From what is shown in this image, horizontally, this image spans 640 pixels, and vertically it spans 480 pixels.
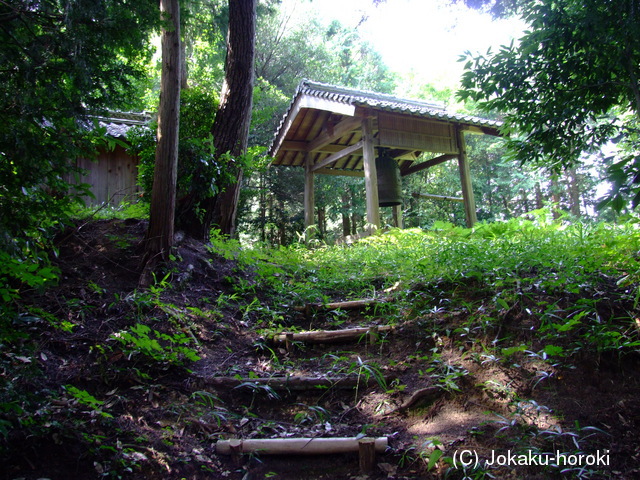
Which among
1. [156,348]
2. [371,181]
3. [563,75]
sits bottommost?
[156,348]

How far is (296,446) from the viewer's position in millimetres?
2260

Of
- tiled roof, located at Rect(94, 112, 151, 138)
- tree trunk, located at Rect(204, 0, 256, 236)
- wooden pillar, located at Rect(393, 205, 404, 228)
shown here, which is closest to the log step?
tree trunk, located at Rect(204, 0, 256, 236)

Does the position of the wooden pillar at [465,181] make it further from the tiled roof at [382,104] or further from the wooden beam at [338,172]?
the wooden beam at [338,172]

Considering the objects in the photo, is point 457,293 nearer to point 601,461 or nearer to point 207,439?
point 601,461

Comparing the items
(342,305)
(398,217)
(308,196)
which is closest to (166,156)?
(342,305)

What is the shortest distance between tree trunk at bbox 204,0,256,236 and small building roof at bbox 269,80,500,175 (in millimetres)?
2387

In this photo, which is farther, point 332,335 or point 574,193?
point 574,193

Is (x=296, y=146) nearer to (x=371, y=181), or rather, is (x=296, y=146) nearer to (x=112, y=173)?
(x=371, y=181)

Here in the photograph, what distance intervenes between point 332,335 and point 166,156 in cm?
230

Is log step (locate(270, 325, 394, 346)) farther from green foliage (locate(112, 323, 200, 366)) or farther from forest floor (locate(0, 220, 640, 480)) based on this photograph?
green foliage (locate(112, 323, 200, 366))

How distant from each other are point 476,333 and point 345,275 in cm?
244

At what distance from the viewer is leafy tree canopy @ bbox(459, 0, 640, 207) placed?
2834 mm

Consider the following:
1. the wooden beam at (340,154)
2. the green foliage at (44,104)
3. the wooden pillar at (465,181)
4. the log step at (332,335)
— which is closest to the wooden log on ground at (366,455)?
the log step at (332,335)

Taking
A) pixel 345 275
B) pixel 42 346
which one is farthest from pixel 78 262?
pixel 345 275
